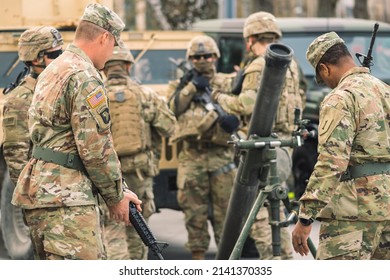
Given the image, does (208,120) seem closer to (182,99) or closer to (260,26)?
(182,99)

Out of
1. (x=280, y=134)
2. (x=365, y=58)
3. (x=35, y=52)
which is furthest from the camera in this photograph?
(x=280, y=134)

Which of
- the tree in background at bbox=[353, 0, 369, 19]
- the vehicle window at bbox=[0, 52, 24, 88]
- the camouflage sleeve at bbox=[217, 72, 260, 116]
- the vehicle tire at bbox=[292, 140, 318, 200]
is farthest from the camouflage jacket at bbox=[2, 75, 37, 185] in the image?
the tree in background at bbox=[353, 0, 369, 19]

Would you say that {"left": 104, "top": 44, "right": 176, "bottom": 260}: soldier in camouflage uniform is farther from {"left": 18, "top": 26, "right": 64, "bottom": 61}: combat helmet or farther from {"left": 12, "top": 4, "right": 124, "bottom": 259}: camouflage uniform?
{"left": 12, "top": 4, "right": 124, "bottom": 259}: camouflage uniform

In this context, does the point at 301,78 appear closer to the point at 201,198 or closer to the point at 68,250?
the point at 201,198

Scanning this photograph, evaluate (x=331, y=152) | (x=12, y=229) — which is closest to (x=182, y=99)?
(x=12, y=229)

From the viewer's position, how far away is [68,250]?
660cm

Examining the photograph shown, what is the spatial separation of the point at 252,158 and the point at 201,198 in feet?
5.85

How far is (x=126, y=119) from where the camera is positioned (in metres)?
9.34

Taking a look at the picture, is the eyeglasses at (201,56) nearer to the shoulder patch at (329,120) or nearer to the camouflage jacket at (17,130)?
the camouflage jacket at (17,130)

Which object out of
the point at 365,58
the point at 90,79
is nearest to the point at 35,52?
the point at 90,79

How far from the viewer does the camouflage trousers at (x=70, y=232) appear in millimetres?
6594

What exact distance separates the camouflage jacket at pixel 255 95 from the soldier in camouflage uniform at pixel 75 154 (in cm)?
282

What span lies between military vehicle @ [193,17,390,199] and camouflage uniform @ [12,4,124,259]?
231 inches

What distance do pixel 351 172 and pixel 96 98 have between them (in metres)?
1.38
